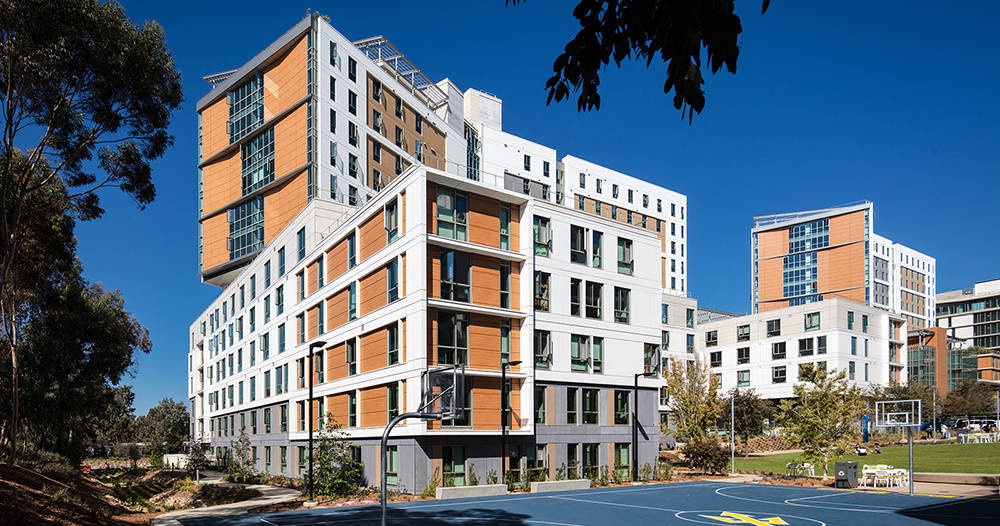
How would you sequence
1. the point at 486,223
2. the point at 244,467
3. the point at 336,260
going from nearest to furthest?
the point at 486,223 < the point at 336,260 < the point at 244,467

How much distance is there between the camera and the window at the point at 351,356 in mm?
39906

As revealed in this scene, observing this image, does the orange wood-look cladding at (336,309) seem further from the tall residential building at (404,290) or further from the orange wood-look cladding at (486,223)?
the orange wood-look cladding at (486,223)

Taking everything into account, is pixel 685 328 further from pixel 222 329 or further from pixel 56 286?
pixel 56 286

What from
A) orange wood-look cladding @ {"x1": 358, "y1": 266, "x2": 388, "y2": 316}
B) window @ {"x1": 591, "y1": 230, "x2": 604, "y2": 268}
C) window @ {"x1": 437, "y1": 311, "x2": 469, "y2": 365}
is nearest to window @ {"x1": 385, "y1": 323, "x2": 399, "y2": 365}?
orange wood-look cladding @ {"x1": 358, "y1": 266, "x2": 388, "y2": 316}

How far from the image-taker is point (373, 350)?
3769cm

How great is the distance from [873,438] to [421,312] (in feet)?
216

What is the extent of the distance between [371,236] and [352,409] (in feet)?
32.1

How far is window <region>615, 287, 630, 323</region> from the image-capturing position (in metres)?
42.6

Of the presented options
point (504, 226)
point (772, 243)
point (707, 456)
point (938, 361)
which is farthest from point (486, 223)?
point (772, 243)

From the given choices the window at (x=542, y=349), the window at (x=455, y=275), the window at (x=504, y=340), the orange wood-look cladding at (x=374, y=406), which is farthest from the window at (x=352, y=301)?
the window at (x=542, y=349)

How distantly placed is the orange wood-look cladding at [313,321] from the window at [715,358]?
64.3 meters

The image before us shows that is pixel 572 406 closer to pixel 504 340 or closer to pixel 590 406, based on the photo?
pixel 590 406

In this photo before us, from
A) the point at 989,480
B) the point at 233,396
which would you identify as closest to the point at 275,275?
the point at 233,396

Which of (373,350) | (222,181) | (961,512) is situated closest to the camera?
(961,512)
